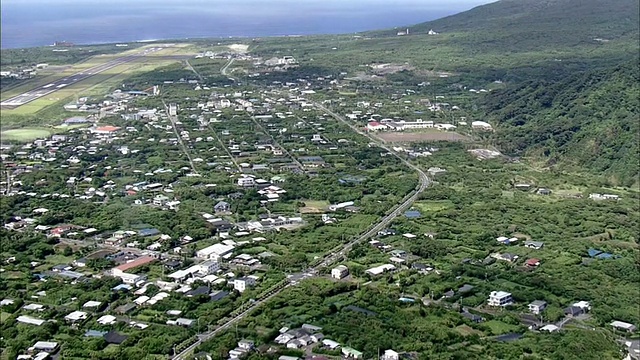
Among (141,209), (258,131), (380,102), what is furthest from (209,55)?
(141,209)

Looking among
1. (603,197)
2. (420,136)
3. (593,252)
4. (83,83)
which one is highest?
(83,83)

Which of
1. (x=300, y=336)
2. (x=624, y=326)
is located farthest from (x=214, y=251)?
(x=624, y=326)

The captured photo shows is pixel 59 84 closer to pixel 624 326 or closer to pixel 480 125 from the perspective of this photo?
pixel 480 125

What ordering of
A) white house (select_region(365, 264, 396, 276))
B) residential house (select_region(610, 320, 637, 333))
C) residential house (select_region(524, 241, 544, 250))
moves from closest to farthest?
residential house (select_region(610, 320, 637, 333))
white house (select_region(365, 264, 396, 276))
residential house (select_region(524, 241, 544, 250))

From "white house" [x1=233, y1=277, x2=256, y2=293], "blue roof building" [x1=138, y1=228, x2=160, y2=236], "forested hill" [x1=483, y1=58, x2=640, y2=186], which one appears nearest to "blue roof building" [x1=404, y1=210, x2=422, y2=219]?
"white house" [x1=233, y1=277, x2=256, y2=293]

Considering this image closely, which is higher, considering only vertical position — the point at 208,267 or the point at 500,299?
the point at 208,267

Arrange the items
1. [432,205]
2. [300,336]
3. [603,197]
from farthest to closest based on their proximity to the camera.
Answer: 1. [603,197]
2. [432,205]
3. [300,336]

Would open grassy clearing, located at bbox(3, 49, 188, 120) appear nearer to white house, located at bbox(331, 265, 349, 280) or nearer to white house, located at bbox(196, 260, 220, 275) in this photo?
white house, located at bbox(196, 260, 220, 275)

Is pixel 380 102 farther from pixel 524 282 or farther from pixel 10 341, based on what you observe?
pixel 10 341
